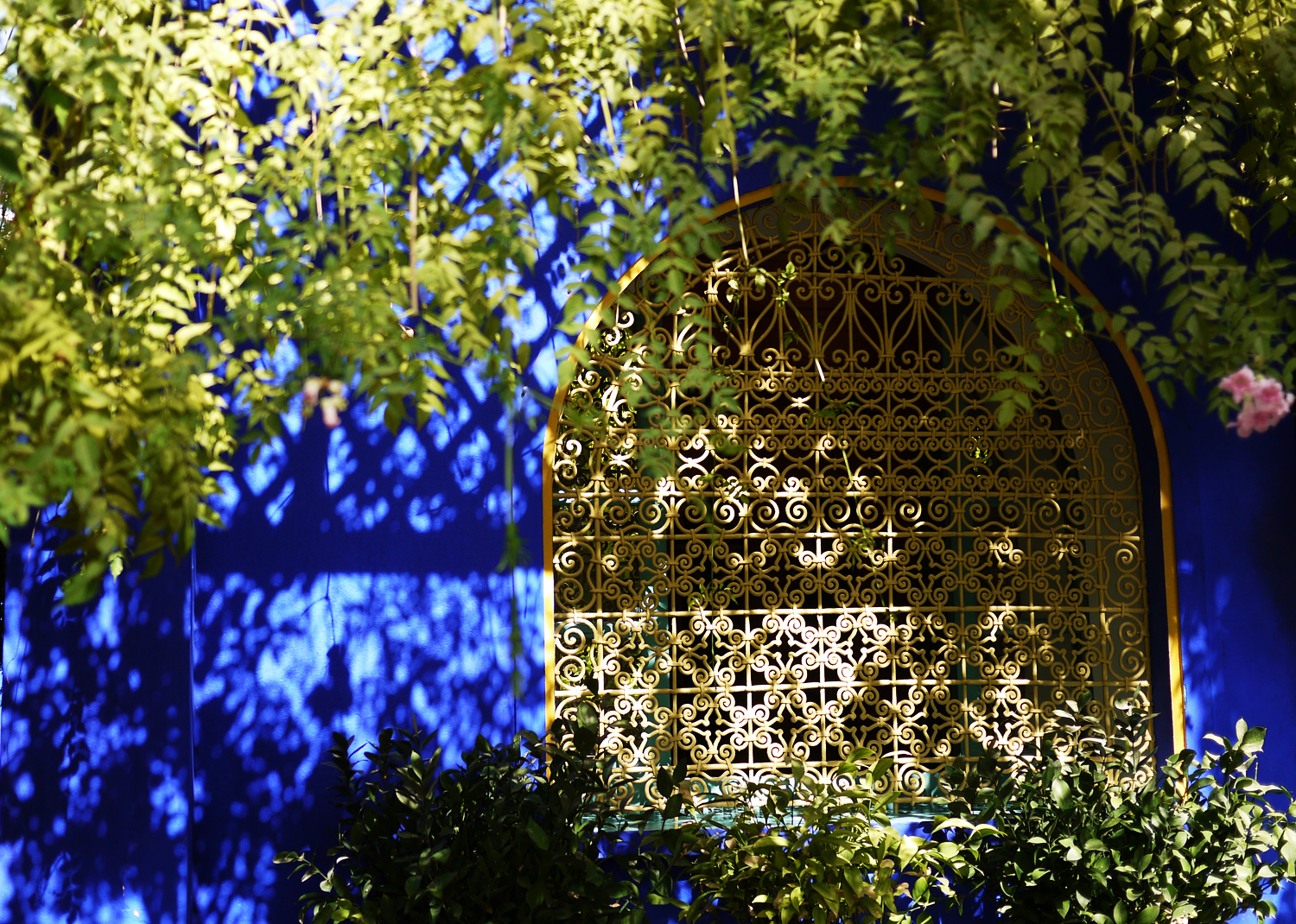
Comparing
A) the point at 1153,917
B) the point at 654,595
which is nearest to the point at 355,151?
the point at 654,595

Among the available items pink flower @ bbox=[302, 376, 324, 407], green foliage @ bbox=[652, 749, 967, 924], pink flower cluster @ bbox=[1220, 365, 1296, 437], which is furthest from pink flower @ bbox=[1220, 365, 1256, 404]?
pink flower @ bbox=[302, 376, 324, 407]

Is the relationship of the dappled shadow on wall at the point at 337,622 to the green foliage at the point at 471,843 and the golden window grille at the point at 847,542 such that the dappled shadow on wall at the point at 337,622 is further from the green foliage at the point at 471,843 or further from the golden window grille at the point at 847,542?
the golden window grille at the point at 847,542

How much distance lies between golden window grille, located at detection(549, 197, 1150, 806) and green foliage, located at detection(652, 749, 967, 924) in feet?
0.84

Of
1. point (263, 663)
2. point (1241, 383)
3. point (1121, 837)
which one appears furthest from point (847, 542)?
point (263, 663)

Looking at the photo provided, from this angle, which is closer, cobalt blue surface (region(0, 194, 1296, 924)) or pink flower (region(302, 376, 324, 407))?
pink flower (region(302, 376, 324, 407))

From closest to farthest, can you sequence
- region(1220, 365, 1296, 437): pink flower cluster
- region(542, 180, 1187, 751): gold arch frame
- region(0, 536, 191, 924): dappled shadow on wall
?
region(1220, 365, 1296, 437): pink flower cluster
region(0, 536, 191, 924): dappled shadow on wall
region(542, 180, 1187, 751): gold arch frame

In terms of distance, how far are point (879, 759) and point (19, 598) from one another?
3139 millimetres

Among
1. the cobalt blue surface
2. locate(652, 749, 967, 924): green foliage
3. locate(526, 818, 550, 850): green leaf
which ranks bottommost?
locate(652, 749, 967, 924): green foliage

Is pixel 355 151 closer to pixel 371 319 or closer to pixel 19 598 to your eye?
pixel 371 319

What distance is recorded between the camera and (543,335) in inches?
161

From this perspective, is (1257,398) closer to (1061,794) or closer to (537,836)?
(1061,794)

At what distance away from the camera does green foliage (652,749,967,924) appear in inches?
147

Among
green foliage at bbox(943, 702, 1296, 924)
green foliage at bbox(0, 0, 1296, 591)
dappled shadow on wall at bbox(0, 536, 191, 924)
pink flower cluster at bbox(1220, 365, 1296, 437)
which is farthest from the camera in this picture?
green foliage at bbox(943, 702, 1296, 924)

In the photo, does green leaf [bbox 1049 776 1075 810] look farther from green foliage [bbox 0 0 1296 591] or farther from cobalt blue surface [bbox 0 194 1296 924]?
cobalt blue surface [bbox 0 194 1296 924]
